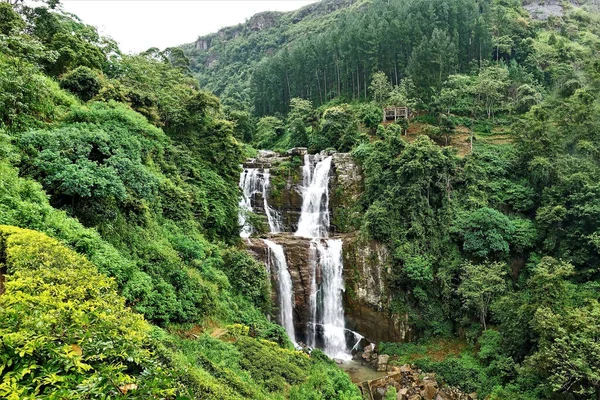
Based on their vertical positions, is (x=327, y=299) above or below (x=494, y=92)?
below

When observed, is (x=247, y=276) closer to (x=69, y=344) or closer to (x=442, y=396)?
(x=442, y=396)

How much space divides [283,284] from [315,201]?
782 centimetres

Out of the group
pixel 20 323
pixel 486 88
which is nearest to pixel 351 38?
pixel 486 88

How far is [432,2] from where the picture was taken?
4800 cm

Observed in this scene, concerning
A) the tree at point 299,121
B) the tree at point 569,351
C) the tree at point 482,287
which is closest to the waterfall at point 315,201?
the tree at point 299,121

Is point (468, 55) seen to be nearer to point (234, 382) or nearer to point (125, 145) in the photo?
point (125, 145)

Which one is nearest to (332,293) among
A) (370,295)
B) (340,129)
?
(370,295)

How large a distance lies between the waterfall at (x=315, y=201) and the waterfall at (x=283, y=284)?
445 cm

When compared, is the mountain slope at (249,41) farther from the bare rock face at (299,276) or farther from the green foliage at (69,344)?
the green foliage at (69,344)

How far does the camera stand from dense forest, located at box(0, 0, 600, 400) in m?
5.08

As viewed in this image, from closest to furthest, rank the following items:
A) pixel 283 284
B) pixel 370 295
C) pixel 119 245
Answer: pixel 119 245 < pixel 283 284 < pixel 370 295

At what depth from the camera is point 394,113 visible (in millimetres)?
36844

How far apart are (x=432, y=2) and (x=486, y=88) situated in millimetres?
21444

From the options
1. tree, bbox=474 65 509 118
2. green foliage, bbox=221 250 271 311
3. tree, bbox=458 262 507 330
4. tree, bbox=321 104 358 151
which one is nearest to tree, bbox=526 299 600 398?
tree, bbox=458 262 507 330
